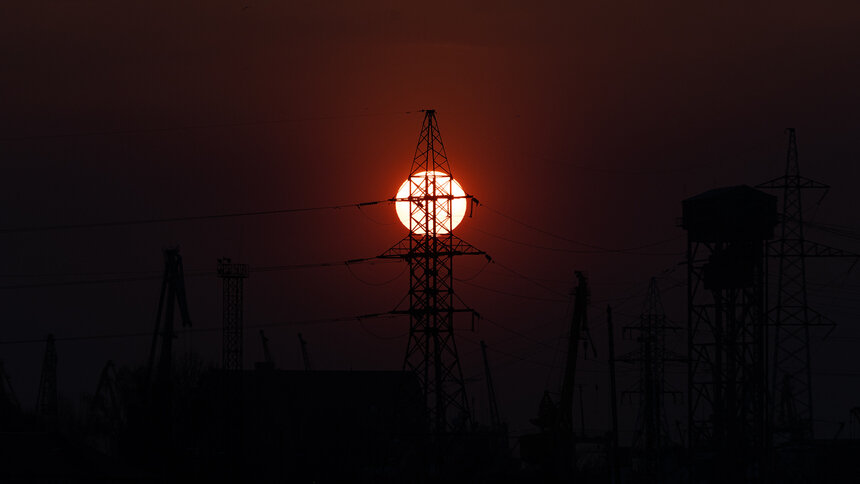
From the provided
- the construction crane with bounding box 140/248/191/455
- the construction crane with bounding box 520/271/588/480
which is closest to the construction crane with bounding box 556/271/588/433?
the construction crane with bounding box 520/271/588/480

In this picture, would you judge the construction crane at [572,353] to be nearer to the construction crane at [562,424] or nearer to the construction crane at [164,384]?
the construction crane at [562,424]

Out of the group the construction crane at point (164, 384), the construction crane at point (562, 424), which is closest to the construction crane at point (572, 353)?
the construction crane at point (562, 424)

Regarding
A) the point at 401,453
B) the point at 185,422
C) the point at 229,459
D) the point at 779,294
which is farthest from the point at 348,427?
the point at 779,294

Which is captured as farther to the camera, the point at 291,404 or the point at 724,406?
the point at 291,404

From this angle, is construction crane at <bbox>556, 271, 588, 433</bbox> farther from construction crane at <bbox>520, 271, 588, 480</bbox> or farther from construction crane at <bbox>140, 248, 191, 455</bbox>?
construction crane at <bbox>140, 248, 191, 455</bbox>

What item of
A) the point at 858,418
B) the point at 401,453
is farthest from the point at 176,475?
the point at 858,418

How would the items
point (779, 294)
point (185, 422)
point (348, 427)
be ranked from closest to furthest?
point (779, 294), point (185, 422), point (348, 427)

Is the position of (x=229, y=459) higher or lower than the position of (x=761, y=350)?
lower

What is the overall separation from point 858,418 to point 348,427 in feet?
137

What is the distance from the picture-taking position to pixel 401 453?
2960 inches

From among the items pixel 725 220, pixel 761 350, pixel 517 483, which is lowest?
pixel 517 483

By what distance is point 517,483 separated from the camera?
3014 inches

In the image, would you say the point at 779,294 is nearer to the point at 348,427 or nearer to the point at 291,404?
the point at 348,427

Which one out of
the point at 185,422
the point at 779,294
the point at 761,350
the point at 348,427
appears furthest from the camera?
the point at 348,427
